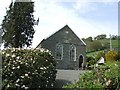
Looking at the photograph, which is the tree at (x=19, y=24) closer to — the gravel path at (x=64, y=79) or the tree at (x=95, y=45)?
the tree at (x=95, y=45)

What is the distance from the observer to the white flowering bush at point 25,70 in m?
11.8

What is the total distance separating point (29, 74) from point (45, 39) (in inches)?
1124

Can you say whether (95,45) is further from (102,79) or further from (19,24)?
(102,79)

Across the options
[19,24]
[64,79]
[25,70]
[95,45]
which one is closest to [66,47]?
[19,24]

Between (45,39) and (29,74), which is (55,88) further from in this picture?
(45,39)

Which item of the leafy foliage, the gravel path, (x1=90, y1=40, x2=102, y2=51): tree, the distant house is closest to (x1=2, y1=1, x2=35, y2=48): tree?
the distant house

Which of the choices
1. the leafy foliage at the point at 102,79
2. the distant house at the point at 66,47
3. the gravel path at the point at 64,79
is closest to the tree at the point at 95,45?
the distant house at the point at 66,47

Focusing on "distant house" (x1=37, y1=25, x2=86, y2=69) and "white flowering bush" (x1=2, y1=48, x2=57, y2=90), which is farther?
"distant house" (x1=37, y1=25, x2=86, y2=69)

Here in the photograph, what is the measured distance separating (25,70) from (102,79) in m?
2.89

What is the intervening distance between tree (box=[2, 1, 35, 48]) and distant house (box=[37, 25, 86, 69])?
2.13 m

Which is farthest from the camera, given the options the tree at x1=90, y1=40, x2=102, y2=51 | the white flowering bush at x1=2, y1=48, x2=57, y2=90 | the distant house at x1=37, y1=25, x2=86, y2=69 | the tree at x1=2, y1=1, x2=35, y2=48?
the tree at x1=90, y1=40, x2=102, y2=51

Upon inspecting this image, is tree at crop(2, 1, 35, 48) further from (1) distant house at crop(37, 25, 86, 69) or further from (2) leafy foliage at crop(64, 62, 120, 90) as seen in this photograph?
(2) leafy foliage at crop(64, 62, 120, 90)

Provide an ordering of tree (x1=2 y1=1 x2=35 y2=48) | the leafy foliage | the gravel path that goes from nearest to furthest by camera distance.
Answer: the leafy foliage → the gravel path → tree (x1=2 y1=1 x2=35 y2=48)

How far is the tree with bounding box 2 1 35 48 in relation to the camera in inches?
1516
